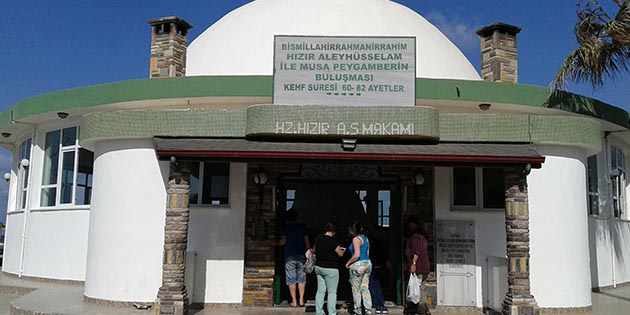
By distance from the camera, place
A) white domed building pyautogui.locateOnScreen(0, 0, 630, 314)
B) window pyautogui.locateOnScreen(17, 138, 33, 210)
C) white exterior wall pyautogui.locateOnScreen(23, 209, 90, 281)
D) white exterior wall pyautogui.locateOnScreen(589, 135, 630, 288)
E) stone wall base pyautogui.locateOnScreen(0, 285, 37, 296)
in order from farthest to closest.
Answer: window pyautogui.locateOnScreen(17, 138, 33, 210)
white exterior wall pyautogui.locateOnScreen(589, 135, 630, 288)
white exterior wall pyautogui.locateOnScreen(23, 209, 90, 281)
stone wall base pyautogui.locateOnScreen(0, 285, 37, 296)
white domed building pyautogui.locateOnScreen(0, 0, 630, 314)

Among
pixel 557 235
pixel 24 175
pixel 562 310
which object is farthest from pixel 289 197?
pixel 24 175

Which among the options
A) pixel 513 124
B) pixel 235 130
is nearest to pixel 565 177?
pixel 513 124

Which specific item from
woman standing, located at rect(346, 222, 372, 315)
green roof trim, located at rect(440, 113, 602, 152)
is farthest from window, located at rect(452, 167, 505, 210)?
woman standing, located at rect(346, 222, 372, 315)

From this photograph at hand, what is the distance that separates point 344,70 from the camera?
32.6 feet

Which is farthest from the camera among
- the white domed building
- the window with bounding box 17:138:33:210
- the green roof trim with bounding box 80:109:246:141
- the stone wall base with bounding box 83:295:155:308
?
the window with bounding box 17:138:33:210

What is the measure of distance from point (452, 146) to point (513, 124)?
1.13 meters

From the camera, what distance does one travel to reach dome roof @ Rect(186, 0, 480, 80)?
14484 mm

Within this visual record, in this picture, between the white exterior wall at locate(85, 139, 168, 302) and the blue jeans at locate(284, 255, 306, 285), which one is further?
the blue jeans at locate(284, 255, 306, 285)

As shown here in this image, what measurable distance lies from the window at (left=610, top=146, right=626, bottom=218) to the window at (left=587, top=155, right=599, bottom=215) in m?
0.74

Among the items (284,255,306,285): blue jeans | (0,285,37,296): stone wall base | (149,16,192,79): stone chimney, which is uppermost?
(149,16,192,79): stone chimney

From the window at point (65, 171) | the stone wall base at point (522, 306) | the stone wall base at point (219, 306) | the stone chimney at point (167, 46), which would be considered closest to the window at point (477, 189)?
the stone wall base at point (522, 306)

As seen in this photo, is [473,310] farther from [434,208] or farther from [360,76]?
[360,76]

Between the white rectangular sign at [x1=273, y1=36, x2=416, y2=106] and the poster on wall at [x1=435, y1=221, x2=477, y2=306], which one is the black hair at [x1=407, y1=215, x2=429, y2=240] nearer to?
the poster on wall at [x1=435, y1=221, x2=477, y2=306]

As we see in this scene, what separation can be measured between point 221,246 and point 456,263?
14.1 ft
